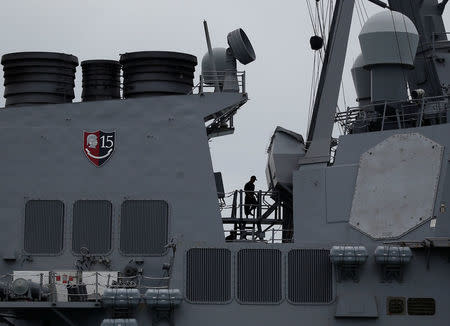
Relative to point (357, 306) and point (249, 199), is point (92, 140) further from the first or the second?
point (357, 306)

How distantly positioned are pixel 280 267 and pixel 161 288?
262 centimetres

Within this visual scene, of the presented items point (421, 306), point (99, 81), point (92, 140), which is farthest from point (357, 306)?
point (99, 81)

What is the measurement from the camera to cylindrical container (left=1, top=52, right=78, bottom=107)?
3002 cm

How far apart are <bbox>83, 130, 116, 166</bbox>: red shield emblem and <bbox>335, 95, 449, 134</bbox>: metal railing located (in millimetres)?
5790

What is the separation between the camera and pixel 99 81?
30609mm

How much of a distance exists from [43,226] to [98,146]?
7.50ft

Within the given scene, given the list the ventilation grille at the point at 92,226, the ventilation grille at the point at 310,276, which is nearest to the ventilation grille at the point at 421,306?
the ventilation grille at the point at 310,276

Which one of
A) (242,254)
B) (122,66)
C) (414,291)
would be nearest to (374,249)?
(414,291)

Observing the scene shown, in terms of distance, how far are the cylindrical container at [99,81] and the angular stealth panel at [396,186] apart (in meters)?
6.69

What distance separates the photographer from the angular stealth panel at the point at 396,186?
27500mm

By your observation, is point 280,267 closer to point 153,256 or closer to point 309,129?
point 153,256

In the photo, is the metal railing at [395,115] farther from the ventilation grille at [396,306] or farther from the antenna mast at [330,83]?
the ventilation grille at [396,306]

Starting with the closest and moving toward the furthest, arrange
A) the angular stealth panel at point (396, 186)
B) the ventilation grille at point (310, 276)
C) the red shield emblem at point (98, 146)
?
the ventilation grille at point (310, 276) → the angular stealth panel at point (396, 186) → the red shield emblem at point (98, 146)

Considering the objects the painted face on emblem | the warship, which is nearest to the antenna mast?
the warship
